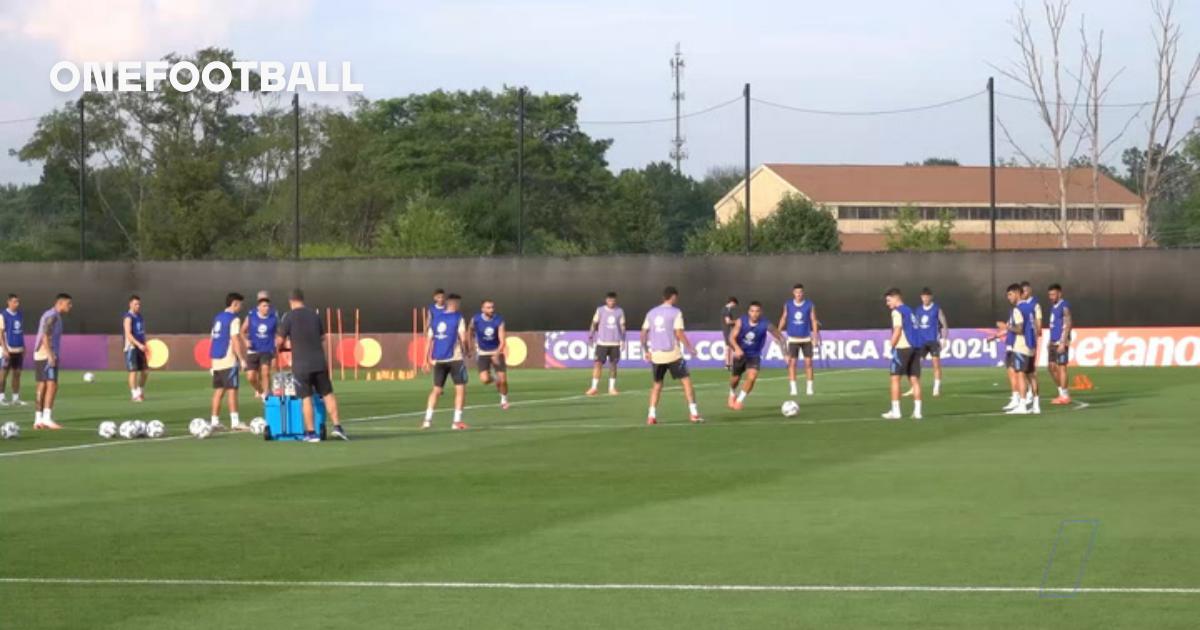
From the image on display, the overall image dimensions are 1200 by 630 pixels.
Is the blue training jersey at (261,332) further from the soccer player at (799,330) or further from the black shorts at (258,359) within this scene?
the soccer player at (799,330)

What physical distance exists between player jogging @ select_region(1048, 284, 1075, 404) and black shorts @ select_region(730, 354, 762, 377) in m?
5.12

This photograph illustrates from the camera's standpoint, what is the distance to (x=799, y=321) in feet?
125

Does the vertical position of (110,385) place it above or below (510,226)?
below

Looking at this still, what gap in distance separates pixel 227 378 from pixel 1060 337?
1413 centimetres

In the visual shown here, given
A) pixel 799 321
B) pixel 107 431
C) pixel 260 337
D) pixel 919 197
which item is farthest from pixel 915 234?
pixel 107 431

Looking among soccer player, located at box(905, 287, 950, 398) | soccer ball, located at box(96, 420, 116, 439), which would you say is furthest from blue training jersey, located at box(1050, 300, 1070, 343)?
soccer ball, located at box(96, 420, 116, 439)

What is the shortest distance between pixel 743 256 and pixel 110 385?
1911 centimetres

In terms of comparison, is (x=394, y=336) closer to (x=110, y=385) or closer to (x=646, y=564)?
(x=110, y=385)

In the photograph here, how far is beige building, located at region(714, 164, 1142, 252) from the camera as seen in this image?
118 meters

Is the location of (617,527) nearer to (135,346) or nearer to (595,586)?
(595,586)

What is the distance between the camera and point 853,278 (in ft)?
178

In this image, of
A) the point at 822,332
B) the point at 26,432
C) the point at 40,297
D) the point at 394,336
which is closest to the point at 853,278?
the point at 822,332

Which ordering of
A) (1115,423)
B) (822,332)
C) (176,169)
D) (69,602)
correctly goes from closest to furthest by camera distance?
(69,602), (1115,423), (822,332), (176,169)

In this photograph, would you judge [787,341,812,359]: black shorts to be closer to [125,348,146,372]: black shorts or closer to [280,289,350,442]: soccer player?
[125,348,146,372]: black shorts
